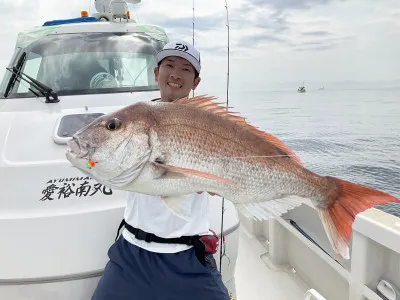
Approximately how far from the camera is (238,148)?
1.55 meters

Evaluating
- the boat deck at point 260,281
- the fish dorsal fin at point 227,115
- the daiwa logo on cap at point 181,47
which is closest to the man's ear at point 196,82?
the daiwa logo on cap at point 181,47

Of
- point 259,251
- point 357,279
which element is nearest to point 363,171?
point 259,251

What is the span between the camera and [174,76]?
2074mm

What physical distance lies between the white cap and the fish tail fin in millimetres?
1057

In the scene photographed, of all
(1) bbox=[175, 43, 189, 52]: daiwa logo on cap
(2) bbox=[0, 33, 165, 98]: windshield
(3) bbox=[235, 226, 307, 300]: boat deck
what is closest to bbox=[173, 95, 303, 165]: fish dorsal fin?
(1) bbox=[175, 43, 189, 52]: daiwa logo on cap

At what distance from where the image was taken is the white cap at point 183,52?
80.5 inches

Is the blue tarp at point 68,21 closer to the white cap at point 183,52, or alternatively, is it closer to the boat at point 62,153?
the boat at point 62,153

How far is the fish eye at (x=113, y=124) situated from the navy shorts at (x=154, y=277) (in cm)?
79

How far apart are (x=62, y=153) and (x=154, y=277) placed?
1.21 m

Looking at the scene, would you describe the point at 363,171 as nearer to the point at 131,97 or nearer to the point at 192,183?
the point at 131,97

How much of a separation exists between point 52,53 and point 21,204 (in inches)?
80.1

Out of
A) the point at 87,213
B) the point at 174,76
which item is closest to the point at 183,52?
the point at 174,76

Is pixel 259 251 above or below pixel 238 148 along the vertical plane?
below

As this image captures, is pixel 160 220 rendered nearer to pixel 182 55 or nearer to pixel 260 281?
pixel 182 55
